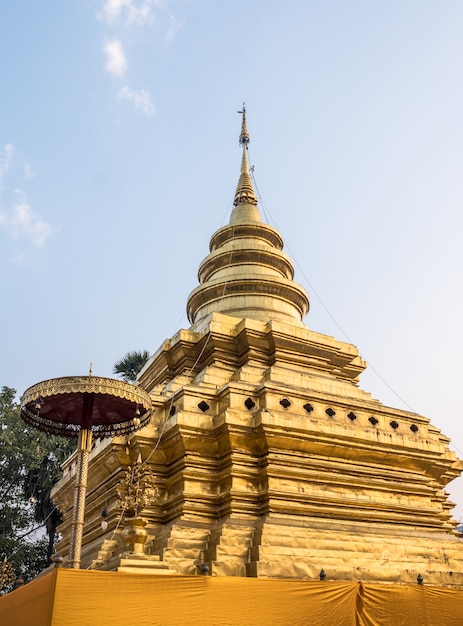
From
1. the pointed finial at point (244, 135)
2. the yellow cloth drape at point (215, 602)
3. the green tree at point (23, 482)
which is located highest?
the pointed finial at point (244, 135)

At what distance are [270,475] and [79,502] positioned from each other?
Answer: 13.7ft

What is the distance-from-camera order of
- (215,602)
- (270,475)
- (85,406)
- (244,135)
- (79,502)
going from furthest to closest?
1. (244,135)
2. (270,475)
3. (85,406)
4. (79,502)
5. (215,602)

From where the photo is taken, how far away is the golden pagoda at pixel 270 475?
441 inches

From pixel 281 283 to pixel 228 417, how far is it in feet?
20.8

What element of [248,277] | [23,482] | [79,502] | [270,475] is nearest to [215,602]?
[79,502]

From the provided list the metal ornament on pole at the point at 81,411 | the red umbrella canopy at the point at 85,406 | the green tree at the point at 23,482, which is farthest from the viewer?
the green tree at the point at 23,482

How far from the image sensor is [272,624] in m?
7.81

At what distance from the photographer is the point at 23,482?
24781 millimetres

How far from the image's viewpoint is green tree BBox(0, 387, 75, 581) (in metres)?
22.3

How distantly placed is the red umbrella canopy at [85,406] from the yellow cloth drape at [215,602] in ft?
9.34

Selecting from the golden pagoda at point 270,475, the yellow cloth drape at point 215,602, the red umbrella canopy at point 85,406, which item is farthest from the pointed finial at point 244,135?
the yellow cloth drape at point 215,602

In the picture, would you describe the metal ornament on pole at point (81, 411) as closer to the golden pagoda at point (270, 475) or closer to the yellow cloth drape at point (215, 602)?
the golden pagoda at point (270, 475)

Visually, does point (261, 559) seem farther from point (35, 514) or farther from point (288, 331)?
point (35, 514)

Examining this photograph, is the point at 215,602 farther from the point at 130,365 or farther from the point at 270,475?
the point at 130,365
